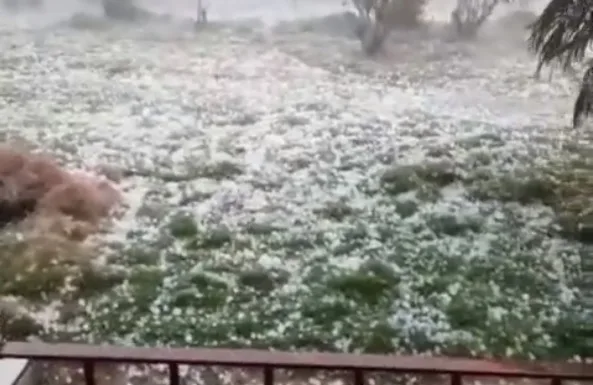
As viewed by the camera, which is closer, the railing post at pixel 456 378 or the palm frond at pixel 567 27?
the railing post at pixel 456 378

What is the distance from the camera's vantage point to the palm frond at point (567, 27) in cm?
308

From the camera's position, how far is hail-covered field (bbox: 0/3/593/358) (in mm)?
2922

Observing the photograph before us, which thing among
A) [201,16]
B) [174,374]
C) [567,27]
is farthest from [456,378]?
[201,16]

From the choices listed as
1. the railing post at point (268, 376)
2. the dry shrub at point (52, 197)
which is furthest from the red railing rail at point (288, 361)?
the dry shrub at point (52, 197)

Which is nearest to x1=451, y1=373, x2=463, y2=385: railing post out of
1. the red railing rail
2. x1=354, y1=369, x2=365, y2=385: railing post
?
the red railing rail

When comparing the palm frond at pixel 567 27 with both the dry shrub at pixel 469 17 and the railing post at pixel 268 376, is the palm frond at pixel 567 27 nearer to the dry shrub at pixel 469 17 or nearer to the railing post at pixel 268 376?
the railing post at pixel 268 376

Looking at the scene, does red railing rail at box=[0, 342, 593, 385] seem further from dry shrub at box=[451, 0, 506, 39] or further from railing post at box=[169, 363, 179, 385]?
dry shrub at box=[451, 0, 506, 39]

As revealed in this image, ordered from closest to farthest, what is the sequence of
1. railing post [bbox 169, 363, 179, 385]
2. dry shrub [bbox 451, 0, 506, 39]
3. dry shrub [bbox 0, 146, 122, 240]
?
railing post [bbox 169, 363, 179, 385], dry shrub [bbox 0, 146, 122, 240], dry shrub [bbox 451, 0, 506, 39]

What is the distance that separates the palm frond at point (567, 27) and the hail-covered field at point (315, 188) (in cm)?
70

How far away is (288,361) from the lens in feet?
7.98

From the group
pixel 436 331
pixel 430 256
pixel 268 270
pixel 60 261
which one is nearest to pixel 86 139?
pixel 60 261

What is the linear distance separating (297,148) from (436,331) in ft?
5.38

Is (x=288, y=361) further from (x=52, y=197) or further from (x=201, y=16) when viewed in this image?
(x=201, y=16)

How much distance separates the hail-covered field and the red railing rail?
22 centimetres
